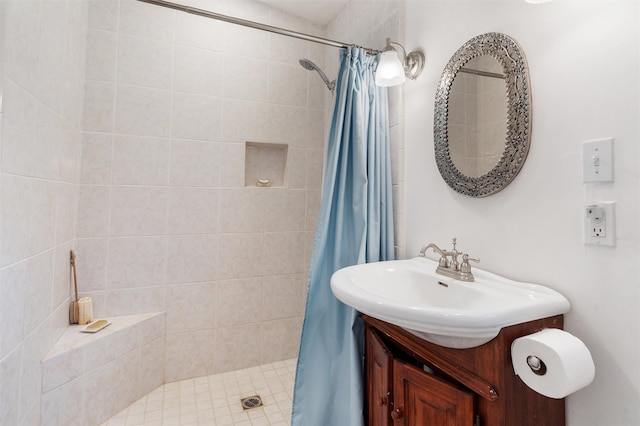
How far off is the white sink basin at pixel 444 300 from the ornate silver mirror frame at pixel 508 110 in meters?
0.32

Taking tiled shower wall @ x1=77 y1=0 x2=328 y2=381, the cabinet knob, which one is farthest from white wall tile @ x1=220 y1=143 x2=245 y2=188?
the cabinet knob

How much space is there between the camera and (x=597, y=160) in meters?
0.81

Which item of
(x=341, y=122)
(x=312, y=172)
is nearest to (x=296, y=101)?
(x=312, y=172)

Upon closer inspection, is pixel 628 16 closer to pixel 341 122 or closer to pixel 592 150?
pixel 592 150

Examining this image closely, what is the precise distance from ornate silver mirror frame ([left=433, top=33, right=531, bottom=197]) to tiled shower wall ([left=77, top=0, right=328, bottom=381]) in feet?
3.98

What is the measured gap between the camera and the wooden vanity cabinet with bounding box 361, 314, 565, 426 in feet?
2.53

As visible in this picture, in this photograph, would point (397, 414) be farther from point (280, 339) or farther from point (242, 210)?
point (242, 210)

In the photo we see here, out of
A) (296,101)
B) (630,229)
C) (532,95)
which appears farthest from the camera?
(296,101)

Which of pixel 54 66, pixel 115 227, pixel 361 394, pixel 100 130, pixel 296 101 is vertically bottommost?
pixel 361 394

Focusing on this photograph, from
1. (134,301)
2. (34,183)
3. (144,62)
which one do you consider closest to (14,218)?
(34,183)

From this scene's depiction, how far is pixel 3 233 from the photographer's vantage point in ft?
3.35

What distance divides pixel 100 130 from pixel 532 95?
2.13m

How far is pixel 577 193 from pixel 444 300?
512 millimetres

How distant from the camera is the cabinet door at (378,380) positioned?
1113 millimetres
